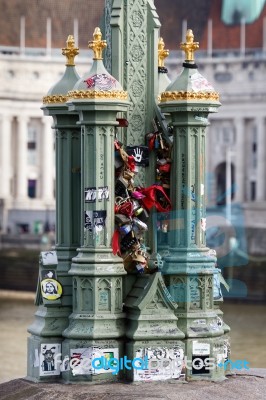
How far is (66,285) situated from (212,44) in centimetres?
8132

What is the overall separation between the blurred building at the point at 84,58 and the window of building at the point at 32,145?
51 mm

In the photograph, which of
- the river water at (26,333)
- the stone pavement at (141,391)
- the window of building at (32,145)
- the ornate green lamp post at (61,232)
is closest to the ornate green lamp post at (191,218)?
the stone pavement at (141,391)

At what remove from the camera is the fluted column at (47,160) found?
322ft

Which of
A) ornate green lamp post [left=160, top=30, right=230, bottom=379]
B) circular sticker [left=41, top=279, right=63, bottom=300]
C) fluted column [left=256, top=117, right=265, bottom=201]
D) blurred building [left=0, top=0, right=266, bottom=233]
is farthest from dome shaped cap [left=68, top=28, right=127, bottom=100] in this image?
fluted column [left=256, top=117, right=265, bottom=201]

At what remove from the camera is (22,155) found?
9962 centimetres

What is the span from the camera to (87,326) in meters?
15.6

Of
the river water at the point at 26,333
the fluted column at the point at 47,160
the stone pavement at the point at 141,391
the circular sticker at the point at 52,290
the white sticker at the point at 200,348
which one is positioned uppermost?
the fluted column at the point at 47,160

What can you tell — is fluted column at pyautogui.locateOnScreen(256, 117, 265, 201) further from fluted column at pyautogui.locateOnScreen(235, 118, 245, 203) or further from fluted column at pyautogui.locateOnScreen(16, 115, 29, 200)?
fluted column at pyautogui.locateOnScreen(16, 115, 29, 200)

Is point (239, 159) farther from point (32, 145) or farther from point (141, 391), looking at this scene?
point (141, 391)

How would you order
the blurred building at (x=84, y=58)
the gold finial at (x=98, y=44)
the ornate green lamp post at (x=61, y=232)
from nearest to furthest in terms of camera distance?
the gold finial at (x=98, y=44), the ornate green lamp post at (x=61, y=232), the blurred building at (x=84, y=58)

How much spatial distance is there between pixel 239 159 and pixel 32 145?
36.2 ft

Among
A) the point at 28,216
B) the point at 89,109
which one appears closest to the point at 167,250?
the point at 89,109

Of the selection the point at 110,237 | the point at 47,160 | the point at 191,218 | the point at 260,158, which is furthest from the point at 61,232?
the point at 47,160

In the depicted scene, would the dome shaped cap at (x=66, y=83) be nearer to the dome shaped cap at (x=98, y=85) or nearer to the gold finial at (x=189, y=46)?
the dome shaped cap at (x=98, y=85)
